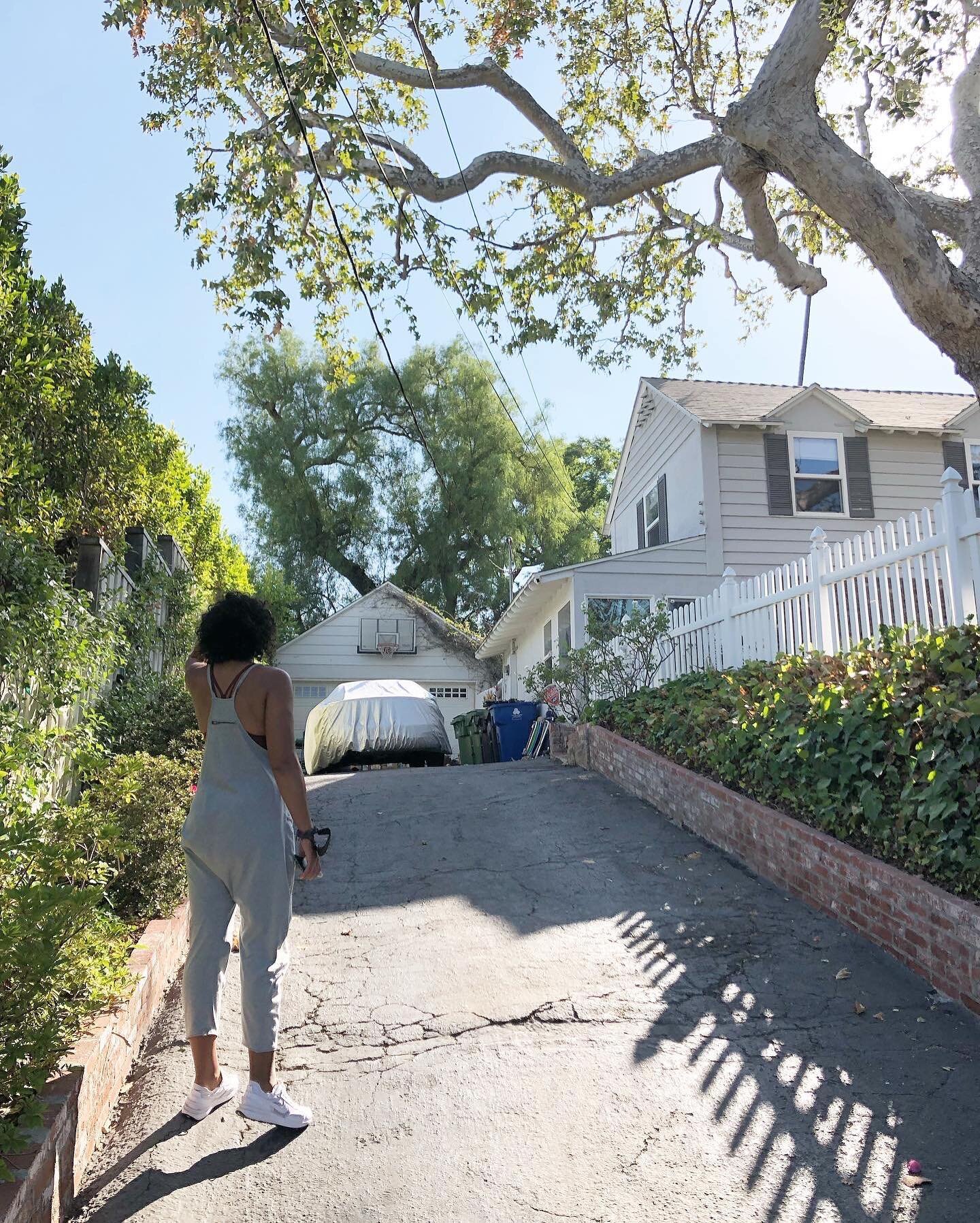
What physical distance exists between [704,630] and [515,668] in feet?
44.6

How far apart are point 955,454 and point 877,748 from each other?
12.7 m

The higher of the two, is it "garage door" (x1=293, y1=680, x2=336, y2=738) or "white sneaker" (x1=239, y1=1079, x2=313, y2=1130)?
"garage door" (x1=293, y1=680, x2=336, y2=738)

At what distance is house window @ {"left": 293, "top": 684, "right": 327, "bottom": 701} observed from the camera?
85.1 feet

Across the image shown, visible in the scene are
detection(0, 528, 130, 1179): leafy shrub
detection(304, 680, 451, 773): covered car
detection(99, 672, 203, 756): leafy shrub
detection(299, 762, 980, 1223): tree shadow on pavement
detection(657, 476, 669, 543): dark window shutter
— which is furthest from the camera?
detection(657, 476, 669, 543): dark window shutter

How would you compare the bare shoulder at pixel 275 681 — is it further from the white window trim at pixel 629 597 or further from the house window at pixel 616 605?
the white window trim at pixel 629 597

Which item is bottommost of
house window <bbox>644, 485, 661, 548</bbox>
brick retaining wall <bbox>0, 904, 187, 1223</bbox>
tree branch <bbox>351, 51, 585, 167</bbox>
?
brick retaining wall <bbox>0, 904, 187, 1223</bbox>

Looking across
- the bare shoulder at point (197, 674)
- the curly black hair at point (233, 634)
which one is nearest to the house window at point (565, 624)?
the bare shoulder at point (197, 674)

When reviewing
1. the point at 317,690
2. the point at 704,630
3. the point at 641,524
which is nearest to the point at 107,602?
the point at 704,630

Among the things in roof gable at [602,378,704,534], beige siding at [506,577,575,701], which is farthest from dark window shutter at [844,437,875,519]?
beige siding at [506,577,575,701]

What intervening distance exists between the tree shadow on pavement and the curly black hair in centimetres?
213

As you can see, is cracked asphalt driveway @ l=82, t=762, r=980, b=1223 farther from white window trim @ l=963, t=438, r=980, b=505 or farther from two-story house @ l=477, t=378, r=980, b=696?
white window trim @ l=963, t=438, r=980, b=505

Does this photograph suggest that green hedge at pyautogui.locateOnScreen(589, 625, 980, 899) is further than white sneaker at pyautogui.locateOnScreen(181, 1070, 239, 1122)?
Yes

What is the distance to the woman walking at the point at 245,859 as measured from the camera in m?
3.32

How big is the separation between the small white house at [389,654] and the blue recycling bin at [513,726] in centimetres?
1036
